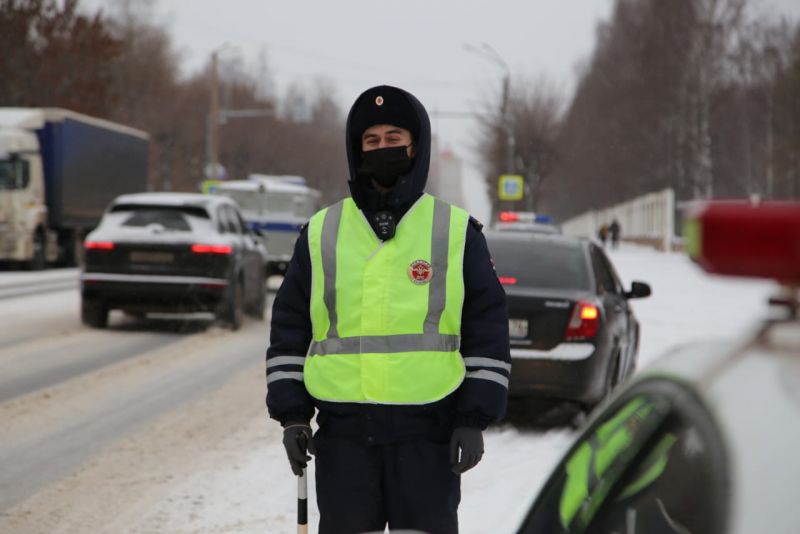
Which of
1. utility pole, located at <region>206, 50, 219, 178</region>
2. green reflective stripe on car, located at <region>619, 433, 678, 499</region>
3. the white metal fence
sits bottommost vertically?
the white metal fence

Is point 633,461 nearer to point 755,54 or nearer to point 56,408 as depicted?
point 56,408

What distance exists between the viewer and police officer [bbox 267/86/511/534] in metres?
3.29

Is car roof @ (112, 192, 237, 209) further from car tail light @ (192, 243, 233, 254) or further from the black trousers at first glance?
the black trousers

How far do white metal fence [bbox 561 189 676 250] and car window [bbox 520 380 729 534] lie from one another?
39.1 metres

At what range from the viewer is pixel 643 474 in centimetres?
200

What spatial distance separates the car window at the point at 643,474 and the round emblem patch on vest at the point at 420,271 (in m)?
1.06

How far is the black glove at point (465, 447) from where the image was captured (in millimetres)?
3283

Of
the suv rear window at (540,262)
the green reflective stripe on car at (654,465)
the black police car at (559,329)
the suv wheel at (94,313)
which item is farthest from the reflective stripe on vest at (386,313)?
the suv wheel at (94,313)

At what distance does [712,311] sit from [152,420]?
13511mm

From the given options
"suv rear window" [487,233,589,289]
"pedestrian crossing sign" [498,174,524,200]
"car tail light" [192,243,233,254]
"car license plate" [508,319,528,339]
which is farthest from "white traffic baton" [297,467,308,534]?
"pedestrian crossing sign" [498,174,524,200]

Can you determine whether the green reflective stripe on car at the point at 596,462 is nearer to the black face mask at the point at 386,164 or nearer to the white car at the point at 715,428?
the white car at the point at 715,428

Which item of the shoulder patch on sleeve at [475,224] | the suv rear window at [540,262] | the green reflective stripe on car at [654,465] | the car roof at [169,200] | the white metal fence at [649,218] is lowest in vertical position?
the white metal fence at [649,218]

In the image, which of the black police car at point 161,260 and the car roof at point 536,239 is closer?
the car roof at point 536,239

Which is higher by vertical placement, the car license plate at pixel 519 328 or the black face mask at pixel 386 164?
the black face mask at pixel 386 164
